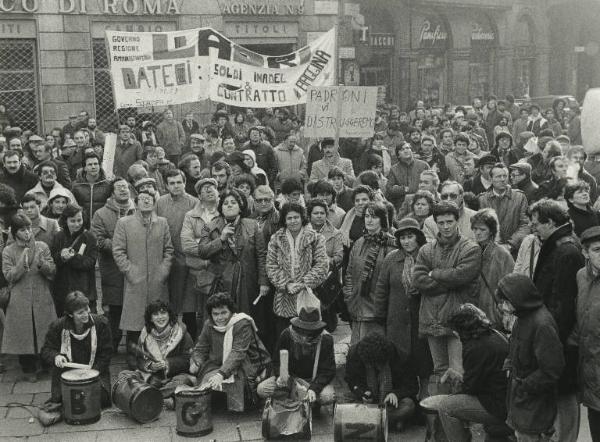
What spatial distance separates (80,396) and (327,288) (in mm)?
2672

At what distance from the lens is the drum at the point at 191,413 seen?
7.41 meters

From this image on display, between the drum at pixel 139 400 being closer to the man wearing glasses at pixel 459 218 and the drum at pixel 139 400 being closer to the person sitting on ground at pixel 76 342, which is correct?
the person sitting on ground at pixel 76 342

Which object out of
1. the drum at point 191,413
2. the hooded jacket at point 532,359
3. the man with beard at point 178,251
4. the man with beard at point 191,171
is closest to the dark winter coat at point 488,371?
the hooded jacket at point 532,359

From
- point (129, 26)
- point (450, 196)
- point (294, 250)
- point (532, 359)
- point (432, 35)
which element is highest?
point (432, 35)

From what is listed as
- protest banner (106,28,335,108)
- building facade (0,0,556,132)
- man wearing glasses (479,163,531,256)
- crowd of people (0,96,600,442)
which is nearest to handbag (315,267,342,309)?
crowd of people (0,96,600,442)

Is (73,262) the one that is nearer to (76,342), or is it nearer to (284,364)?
(76,342)

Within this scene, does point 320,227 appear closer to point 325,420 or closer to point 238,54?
point 325,420

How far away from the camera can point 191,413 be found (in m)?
7.41

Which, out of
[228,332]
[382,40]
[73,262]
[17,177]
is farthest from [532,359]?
[382,40]

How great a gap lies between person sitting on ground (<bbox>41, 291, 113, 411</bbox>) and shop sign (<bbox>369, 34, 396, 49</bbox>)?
73.6ft

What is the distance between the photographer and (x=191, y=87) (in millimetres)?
12344

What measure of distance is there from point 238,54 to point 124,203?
4.25 meters

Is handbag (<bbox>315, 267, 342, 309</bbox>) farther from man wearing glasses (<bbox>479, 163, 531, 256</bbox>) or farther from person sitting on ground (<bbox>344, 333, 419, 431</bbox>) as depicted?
man wearing glasses (<bbox>479, 163, 531, 256</bbox>)

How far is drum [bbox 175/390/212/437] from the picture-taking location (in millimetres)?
7406
